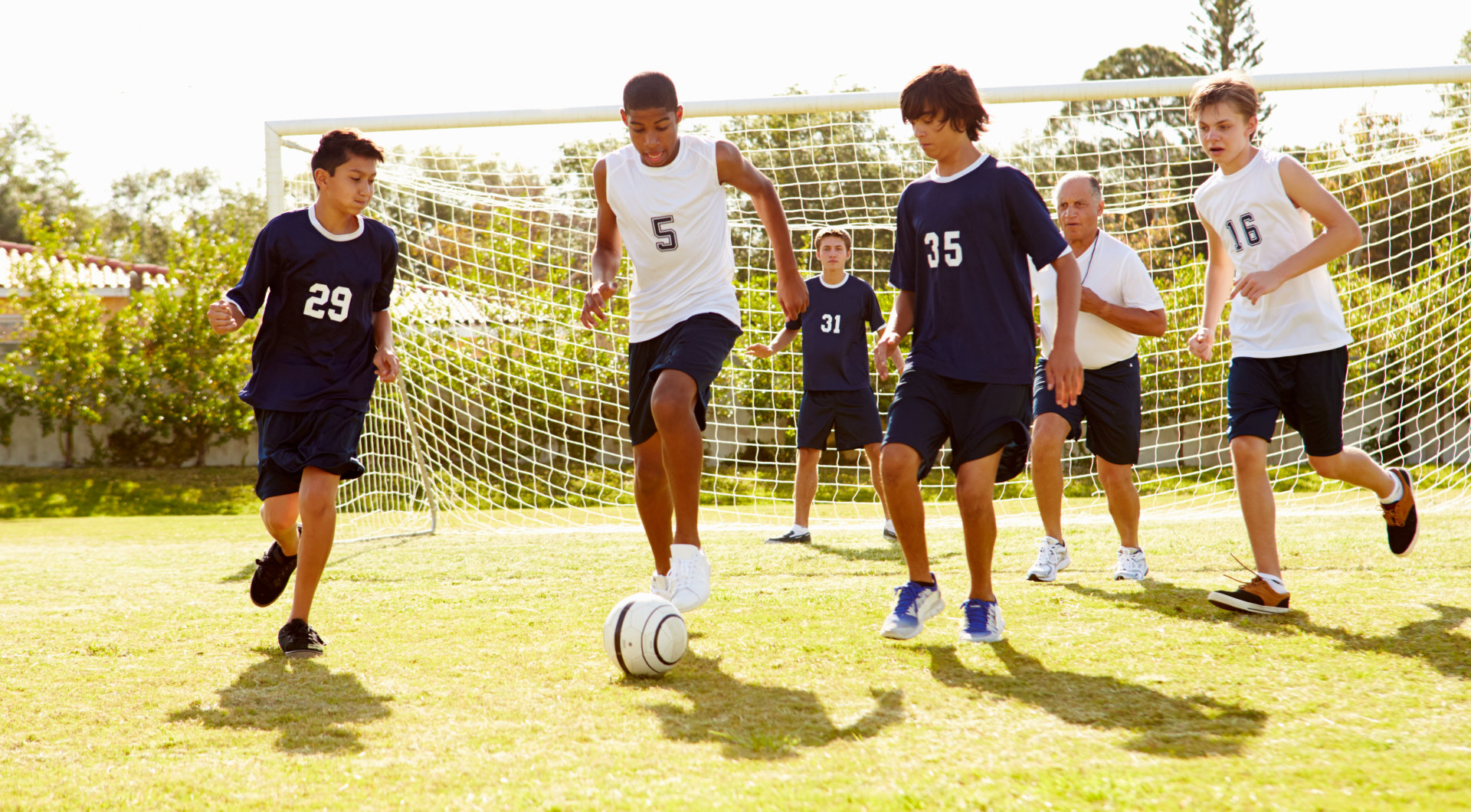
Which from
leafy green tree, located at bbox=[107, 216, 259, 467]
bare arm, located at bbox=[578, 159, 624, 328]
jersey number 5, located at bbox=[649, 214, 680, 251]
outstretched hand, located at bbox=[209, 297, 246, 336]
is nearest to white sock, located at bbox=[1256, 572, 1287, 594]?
jersey number 5, located at bbox=[649, 214, 680, 251]

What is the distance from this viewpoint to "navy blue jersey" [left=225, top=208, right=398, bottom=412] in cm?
361

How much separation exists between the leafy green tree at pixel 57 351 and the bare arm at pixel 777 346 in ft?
36.7

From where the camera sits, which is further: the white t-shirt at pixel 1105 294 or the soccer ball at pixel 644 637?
the white t-shirt at pixel 1105 294

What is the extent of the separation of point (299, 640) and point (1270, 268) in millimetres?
3482

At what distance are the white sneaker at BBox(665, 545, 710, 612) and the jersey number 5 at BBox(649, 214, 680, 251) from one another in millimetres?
1037

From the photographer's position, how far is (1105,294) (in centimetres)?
449

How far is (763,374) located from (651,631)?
21.7ft

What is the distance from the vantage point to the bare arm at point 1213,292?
4.15 metres

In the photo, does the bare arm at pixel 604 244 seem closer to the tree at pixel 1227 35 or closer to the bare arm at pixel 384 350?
the bare arm at pixel 384 350

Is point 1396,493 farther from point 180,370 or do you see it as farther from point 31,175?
point 31,175

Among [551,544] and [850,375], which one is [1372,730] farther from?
[551,544]

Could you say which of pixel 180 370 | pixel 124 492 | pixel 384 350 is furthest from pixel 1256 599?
pixel 180 370

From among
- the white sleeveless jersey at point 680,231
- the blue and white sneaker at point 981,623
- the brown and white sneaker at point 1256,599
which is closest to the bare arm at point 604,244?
the white sleeveless jersey at point 680,231

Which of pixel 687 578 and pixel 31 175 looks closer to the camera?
pixel 687 578
